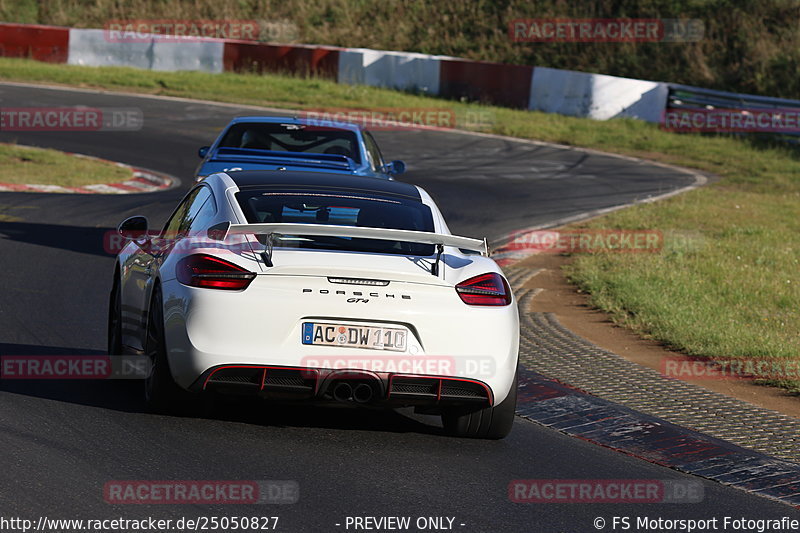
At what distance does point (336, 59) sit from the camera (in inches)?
1389

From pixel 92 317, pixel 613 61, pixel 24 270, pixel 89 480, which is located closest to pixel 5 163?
pixel 24 270

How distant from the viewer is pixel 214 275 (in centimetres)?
634

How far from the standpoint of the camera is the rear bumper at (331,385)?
20.4ft

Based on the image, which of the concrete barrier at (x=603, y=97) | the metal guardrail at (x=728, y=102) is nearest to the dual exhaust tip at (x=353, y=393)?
the metal guardrail at (x=728, y=102)

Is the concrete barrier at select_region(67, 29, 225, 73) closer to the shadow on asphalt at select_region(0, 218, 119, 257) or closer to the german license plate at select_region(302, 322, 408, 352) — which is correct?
the shadow on asphalt at select_region(0, 218, 119, 257)

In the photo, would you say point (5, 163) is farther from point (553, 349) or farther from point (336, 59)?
point (336, 59)

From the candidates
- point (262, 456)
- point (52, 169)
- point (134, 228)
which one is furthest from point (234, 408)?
point (52, 169)

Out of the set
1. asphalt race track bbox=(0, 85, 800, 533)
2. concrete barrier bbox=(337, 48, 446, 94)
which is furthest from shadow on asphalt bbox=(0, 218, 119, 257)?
concrete barrier bbox=(337, 48, 446, 94)

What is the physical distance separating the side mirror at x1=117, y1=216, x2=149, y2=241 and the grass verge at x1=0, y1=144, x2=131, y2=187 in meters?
11.4

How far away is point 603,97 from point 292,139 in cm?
1913

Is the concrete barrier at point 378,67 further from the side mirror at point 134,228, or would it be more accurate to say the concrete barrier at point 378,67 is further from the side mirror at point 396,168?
the side mirror at point 134,228

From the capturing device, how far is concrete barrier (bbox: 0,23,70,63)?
120 ft

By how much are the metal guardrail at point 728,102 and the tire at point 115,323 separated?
22480mm

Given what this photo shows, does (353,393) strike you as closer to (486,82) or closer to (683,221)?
(683,221)
